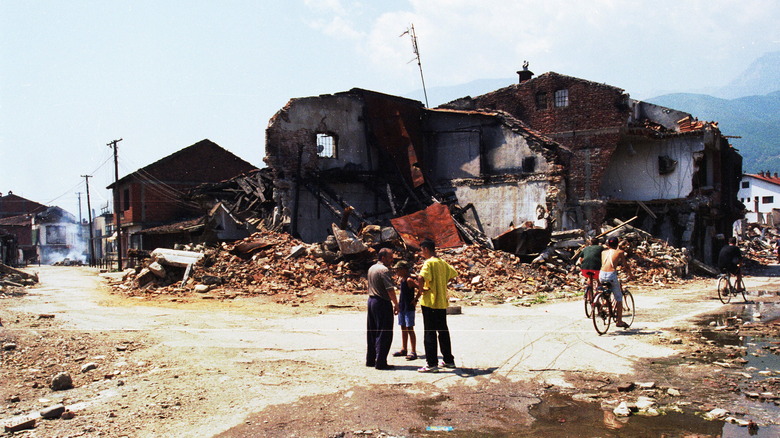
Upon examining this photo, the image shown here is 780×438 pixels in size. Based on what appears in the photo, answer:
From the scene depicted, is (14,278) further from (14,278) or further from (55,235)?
(55,235)

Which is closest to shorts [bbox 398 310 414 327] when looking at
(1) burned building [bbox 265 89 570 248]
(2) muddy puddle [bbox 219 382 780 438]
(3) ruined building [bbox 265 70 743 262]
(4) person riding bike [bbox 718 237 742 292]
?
(2) muddy puddle [bbox 219 382 780 438]

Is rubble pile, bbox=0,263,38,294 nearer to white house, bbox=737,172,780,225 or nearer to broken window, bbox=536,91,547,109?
broken window, bbox=536,91,547,109

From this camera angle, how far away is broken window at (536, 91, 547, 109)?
32688mm

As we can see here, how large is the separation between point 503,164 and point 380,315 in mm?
17920

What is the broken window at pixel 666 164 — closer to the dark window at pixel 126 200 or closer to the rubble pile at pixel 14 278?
the rubble pile at pixel 14 278

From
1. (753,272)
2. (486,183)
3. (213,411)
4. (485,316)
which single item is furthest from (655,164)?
(213,411)

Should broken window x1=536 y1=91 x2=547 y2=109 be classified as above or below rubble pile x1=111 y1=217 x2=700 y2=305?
above

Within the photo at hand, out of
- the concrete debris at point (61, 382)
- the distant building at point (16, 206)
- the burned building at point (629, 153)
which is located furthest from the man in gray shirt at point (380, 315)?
the distant building at point (16, 206)

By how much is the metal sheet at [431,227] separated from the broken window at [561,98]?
14.3 meters

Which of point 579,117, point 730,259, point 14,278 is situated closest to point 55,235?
point 14,278

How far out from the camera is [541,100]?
32.9 meters

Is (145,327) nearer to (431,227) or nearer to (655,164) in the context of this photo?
(431,227)

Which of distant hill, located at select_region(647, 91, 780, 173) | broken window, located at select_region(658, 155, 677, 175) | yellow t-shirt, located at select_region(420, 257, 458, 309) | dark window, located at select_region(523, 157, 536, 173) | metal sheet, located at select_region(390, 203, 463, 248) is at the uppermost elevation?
distant hill, located at select_region(647, 91, 780, 173)

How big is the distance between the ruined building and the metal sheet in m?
0.98
